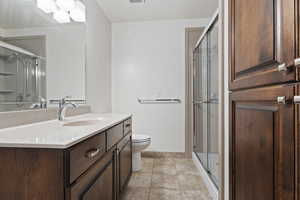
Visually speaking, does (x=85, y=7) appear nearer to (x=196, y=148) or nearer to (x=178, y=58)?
(x=178, y=58)

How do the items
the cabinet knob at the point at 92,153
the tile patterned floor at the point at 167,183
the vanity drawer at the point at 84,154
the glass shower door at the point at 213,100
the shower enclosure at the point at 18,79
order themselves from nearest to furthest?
the vanity drawer at the point at 84,154
the cabinet knob at the point at 92,153
the shower enclosure at the point at 18,79
the tile patterned floor at the point at 167,183
the glass shower door at the point at 213,100

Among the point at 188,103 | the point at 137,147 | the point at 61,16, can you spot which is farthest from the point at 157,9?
the point at 137,147

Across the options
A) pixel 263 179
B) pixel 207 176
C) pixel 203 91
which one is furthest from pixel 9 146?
pixel 203 91

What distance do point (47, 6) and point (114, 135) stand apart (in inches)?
49.7

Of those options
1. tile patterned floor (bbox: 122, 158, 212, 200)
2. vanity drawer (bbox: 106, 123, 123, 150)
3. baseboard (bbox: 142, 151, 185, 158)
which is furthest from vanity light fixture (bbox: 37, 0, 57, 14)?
baseboard (bbox: 142, 151, 185, 158)

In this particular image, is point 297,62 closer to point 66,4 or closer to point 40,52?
point 40,52

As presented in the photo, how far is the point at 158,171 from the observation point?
236 centimetres

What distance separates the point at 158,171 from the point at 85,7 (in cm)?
224

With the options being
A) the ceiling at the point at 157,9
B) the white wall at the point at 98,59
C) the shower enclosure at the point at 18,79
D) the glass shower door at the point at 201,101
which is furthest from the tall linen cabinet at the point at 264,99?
the white wall at the point at 98,59

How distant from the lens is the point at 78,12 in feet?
6.43

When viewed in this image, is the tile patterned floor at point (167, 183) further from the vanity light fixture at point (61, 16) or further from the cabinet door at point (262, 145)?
the vanity light fixture at point (61, 16)

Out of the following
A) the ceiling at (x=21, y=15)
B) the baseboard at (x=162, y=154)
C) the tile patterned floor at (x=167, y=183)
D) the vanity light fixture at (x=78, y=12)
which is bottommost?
the tile patterned floor at (x=167, y=183)

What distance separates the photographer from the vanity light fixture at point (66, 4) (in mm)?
1723

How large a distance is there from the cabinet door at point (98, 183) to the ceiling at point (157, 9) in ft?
6.83
